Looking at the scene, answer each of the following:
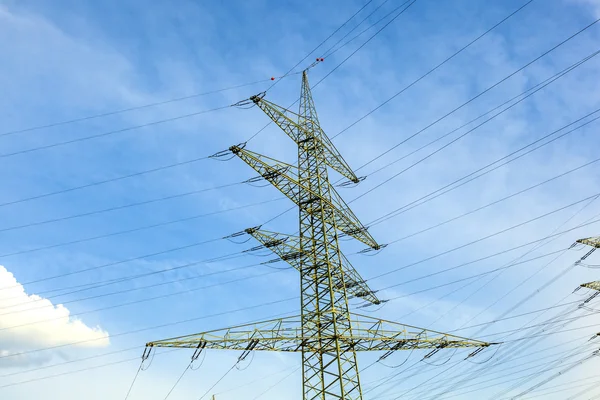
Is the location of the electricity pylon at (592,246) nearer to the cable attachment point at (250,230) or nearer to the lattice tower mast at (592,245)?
the lattice tower mast at (592,245)

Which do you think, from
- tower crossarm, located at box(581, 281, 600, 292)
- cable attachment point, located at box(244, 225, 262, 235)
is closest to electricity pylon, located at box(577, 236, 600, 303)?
tower crossarm, located at box(581, 281, 600, 292)

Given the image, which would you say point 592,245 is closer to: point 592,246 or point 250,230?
point 592,246

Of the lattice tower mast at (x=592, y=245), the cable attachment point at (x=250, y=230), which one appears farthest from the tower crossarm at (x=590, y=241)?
the cable attachment point at (x=250, y=230)

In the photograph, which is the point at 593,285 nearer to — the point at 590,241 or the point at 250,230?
the point at 590,241

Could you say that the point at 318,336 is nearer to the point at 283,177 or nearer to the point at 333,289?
the point at 333,289

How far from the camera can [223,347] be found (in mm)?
20250

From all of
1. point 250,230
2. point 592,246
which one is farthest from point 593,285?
point 250,230

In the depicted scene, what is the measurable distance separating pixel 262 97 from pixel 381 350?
14.8m

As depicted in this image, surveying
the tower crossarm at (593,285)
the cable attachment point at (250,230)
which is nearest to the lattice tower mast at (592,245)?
the tower crossarm at (593,285)

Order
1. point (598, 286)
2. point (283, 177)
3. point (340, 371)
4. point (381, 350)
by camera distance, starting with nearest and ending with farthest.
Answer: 1. point (340, 371)
2. point (381, 350)
3. point (283, 177)
4. point (598, 286)

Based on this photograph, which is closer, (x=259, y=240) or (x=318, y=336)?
(x=318, y=336)

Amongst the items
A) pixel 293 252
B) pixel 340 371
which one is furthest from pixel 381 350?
pixel 293 252

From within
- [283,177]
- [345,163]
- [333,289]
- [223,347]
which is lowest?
[223,347]

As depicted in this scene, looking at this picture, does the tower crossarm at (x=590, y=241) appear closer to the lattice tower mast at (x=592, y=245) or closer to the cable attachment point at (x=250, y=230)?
the lattice tower mast at (x=592, y=245)
